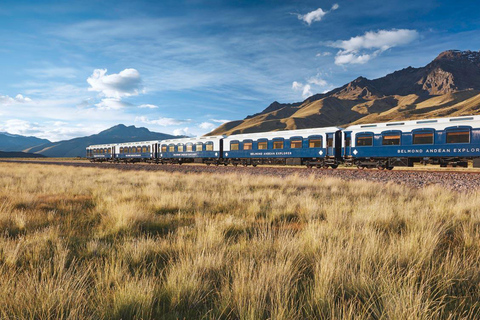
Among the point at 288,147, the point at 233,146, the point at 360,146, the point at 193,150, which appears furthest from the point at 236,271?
the point at 193,150

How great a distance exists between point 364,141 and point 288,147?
6549 millimetres

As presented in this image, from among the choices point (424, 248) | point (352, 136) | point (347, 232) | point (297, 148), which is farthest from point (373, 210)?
point (297, 148)

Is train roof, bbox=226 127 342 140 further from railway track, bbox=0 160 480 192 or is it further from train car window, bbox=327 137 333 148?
railway track, bbox=0 160 480 192

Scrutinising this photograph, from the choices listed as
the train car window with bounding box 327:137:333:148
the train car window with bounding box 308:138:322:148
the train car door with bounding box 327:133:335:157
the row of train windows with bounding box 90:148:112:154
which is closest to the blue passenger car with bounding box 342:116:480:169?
the train car door with bounding box 327:133:335:157

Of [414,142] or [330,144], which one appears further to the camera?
[330,144]

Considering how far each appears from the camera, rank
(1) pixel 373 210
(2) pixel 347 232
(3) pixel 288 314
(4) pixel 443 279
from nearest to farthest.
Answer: (3) pixel 288 314
(4) pixel 443 279
(2) pixel 347 232
(1) pixel 373 210

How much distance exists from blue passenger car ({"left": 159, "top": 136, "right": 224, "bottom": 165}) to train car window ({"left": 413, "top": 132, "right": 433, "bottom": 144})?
18655mm

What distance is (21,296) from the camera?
2.01 meters

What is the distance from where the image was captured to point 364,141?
767 inches

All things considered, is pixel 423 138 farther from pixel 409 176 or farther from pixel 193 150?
pixel 193 150

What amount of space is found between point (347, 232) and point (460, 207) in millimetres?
3502

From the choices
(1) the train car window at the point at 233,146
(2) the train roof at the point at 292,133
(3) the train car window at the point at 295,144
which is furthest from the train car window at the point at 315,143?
(1) the train car window at the point at 233,146

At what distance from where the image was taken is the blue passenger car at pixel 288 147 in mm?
21297

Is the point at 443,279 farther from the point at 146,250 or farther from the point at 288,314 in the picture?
the point at 146,250
